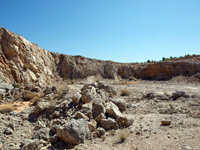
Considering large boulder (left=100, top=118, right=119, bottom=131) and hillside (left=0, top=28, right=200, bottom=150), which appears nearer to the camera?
hillside (left=0, top=28, right=200, bottom=150)

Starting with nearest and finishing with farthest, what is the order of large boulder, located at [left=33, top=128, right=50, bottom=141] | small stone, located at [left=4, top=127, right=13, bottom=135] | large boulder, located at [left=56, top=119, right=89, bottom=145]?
large boulder, located at [left=56, top=119, right=89, bottom=145] → large boulder, located at [left=33, top=128, right=50, bottom=141] → small stone, located at [left=4, top=127, right=13, bottom=135]

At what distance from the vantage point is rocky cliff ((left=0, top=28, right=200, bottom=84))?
12.1m

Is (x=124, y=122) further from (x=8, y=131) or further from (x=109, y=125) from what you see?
(x=8, y=131)

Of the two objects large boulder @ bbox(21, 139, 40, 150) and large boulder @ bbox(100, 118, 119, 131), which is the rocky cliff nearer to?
large boulder @ bbox(21, 139, 40, 150)

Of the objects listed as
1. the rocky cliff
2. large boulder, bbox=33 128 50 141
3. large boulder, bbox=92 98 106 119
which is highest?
the rocky cliff

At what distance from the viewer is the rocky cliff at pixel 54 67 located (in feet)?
39.8

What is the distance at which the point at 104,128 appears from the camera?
475 cm

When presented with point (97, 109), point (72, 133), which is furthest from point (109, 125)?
point (72, 133)

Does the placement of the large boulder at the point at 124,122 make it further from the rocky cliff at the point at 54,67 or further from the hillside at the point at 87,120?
the rocky cliff at the point at 54,67

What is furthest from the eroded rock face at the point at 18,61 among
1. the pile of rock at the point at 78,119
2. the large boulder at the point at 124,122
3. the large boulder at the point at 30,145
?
the large boulder at the point at 124,122

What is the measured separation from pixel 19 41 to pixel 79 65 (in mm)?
9525

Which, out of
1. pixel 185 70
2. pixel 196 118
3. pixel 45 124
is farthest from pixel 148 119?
pixel 185 70

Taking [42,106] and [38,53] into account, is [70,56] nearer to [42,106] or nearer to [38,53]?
[38,53]

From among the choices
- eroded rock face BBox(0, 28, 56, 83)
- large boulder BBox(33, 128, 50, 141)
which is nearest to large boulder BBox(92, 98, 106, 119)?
large boulder BBox(33, 128, 50, 141)
